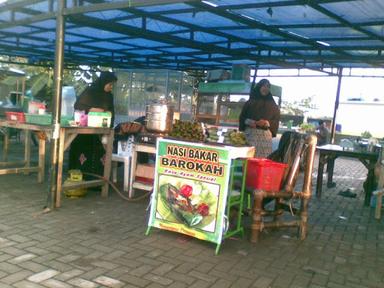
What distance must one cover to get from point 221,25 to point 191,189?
4.12m

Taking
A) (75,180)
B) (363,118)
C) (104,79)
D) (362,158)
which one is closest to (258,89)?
(362,158)

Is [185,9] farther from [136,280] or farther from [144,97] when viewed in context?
[144,97]

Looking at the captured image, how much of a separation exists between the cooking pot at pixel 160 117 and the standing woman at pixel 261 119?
1797mm

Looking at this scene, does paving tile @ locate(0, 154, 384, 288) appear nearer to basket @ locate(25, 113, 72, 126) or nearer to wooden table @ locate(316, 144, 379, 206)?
basket @ locate(25, 113, 72, 126)

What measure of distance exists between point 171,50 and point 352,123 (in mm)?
18094

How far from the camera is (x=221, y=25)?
7.20 meters

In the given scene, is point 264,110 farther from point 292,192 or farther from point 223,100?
point 223,100

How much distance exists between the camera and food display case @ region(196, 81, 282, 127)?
11359mm

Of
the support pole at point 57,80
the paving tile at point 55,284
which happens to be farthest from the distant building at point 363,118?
the paving tile at point 55,284

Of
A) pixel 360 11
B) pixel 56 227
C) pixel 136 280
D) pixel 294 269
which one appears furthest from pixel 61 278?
pixel 360 11

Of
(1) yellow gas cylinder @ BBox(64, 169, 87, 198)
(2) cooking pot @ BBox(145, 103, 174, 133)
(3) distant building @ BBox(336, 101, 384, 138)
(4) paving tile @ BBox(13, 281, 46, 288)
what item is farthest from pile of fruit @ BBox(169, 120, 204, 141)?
(3) distant building @ BBox(336, 101, 384, 138)

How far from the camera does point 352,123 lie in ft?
81.5

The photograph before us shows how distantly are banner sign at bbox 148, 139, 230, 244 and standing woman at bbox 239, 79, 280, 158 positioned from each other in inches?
115

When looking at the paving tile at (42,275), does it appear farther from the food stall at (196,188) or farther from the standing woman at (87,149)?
the standing woman at (87,149)
